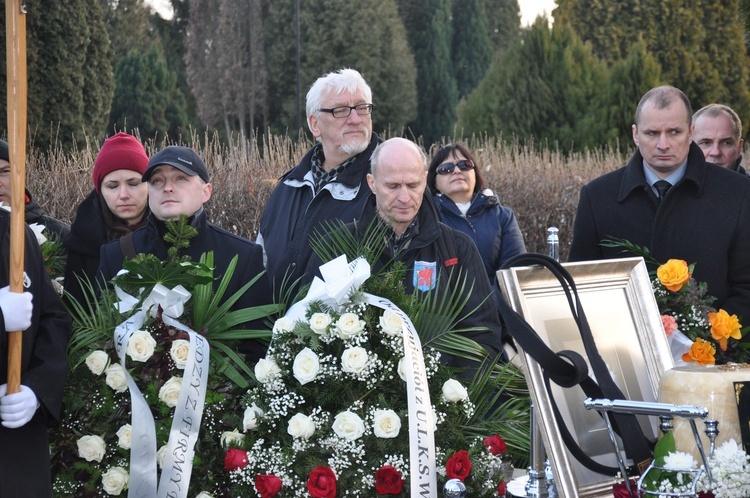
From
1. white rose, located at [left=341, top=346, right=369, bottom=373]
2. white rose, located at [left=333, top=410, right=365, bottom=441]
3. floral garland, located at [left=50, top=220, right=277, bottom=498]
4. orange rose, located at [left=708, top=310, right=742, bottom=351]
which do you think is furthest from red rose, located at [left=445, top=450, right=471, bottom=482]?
orange rose, located at [left=708, top=310, right=742, bottom=351]

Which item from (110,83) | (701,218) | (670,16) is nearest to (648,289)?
(701,218)

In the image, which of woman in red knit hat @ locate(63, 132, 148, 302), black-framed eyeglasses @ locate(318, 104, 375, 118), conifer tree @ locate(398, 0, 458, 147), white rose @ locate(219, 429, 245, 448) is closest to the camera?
white rose @ locate(219, 429, 245, 448)

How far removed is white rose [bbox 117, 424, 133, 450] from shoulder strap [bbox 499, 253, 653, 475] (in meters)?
1.36

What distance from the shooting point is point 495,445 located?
261 centimetres

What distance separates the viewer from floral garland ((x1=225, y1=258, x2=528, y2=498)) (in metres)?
2.55

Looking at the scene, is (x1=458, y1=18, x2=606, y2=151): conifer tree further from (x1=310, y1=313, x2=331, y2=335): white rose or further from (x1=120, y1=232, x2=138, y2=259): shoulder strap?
(x1=310, y1=313, x2=331, y2=335): white rose

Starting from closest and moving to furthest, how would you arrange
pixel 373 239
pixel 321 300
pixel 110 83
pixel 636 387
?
pixel 636 387
pixel 321 300
pixel 373 239
pixel 110 83

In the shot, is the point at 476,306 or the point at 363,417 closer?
the point at 363,417

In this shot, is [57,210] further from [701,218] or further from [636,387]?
[636,387]

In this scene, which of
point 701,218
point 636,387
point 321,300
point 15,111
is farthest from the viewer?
point 701,218

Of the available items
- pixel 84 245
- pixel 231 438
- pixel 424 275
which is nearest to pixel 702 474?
pixel 231 438

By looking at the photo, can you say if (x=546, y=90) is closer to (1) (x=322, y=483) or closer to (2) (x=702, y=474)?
(1) (x=322, y=483)

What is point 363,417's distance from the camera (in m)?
2.62

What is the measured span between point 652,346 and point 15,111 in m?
1.84
